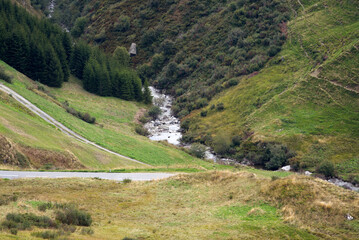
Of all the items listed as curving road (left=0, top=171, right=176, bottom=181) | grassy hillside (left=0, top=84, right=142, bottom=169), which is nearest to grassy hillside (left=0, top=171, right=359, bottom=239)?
curving road (left=0, top=171, right=176, bottom=181)

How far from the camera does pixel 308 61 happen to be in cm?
9019

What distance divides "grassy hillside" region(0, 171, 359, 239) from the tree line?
6526cm

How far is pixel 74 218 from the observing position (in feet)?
68.5

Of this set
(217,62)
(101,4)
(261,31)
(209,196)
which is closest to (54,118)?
(209,196)

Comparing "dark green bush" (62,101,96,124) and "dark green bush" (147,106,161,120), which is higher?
"dark green bush" (62,101,96,124)

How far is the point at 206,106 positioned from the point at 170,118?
35.8 ft

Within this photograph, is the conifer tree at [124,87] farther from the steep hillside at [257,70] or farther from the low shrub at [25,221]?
the low shrub at [25,221]

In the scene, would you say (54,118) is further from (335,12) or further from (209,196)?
(335,12)

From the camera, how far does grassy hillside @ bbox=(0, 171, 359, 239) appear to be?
66.2 feet

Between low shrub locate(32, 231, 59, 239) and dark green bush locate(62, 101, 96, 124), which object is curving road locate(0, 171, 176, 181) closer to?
low shrub locate(32, 231, 59, 239)

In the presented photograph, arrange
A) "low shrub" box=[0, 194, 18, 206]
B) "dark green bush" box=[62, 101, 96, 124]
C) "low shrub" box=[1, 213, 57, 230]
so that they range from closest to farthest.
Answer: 1. "low shrub" box=[1, 213, 57, 230]
2. "low shrub" box=[0, 194, 18, 206]
3. "dark green bush" box=[62, 101, 96, 124]

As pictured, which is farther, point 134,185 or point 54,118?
point 54,118

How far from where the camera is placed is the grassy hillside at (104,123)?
195 ft

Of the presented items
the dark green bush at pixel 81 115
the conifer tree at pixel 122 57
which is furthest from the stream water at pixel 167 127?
the conifer tree at pixel 122 57
